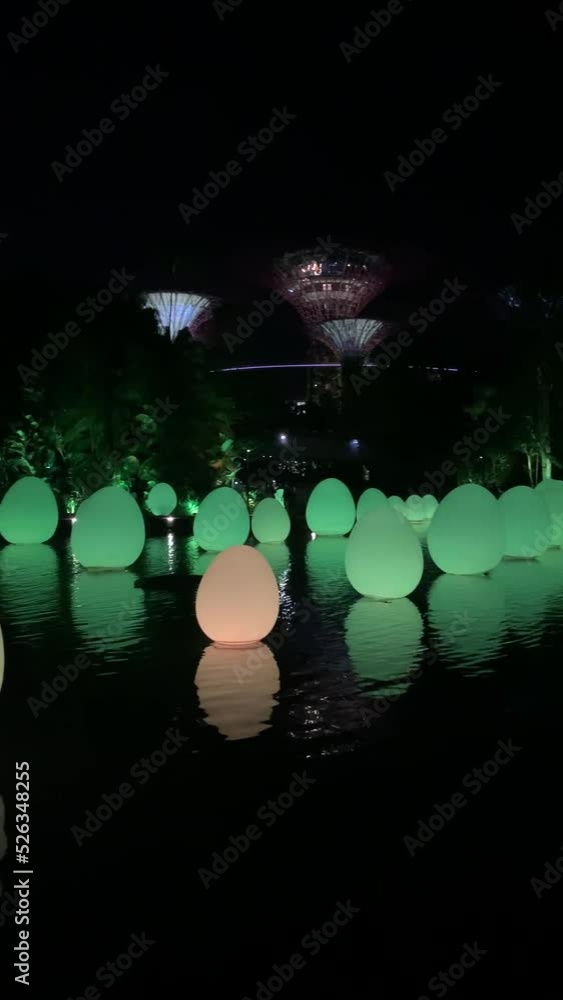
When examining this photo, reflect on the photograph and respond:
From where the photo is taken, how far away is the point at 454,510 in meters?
13.0

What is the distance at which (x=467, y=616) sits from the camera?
33.5 ft

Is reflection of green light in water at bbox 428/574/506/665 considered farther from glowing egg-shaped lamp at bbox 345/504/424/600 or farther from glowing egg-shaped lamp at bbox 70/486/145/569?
glowing egg-shaped lamp at bbox 70/486/145/569

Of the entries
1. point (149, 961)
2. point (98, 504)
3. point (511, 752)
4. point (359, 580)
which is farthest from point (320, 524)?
point (149, 961)

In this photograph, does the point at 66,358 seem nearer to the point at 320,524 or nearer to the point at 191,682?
the point at 320,524

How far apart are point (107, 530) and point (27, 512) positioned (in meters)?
6.11

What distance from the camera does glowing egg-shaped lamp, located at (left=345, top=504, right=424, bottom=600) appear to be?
1111cm

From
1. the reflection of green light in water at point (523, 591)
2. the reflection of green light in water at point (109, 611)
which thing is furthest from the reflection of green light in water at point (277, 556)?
the reflection of green light in water at point (523, 591)

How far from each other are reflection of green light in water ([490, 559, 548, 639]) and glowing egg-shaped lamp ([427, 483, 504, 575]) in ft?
1.36

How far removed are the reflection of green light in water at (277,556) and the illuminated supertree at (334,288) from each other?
30.8 m

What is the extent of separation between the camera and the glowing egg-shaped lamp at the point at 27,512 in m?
19.8

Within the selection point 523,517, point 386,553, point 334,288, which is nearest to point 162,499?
point 523,517

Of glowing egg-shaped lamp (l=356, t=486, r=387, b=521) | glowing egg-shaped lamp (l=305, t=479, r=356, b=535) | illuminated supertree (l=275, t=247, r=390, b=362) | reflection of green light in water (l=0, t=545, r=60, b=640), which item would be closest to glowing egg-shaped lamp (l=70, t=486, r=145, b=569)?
reflection of green light in water (l=0, t=545, r=60, b=640)

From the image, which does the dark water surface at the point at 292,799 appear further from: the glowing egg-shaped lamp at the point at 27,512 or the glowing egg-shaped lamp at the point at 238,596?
the glowing egg-shaped lamp at the point at 27,512

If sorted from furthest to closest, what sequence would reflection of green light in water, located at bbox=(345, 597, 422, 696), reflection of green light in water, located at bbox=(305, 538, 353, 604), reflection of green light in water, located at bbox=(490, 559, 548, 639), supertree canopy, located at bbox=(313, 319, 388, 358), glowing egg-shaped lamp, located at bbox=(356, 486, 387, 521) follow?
supertree canopy, located at bbox=(313, 319, 388, 358), glowing egg-shaped lamp, located at bbox=(356, 486, 387, 521), reflection of green light in water, located at bbox=(305, 538, 353, 604), reflection of green light in water, located at bbox=(490, 559, 548, 639), reflection of green light in water, located at bbox=(345, 597, 422, 696)
